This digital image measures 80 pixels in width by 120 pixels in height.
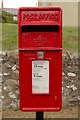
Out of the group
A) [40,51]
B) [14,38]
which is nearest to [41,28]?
[40,51]

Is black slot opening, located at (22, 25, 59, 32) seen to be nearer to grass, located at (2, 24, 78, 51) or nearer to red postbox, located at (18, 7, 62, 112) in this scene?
red postbox, located at (18, 7, 62, 112)

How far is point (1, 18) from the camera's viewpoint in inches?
203

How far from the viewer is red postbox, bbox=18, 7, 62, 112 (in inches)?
147

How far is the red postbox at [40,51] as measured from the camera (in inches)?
147

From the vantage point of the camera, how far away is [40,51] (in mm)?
3730

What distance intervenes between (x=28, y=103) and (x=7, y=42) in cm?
158

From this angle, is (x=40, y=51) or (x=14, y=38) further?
(x=14, y=38)

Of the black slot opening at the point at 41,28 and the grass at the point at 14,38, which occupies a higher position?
the black slot opening at the point at 41,28

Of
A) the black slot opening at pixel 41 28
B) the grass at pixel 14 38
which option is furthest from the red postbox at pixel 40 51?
the grass at pixel 14 38

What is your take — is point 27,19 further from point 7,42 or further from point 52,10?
point 7,42

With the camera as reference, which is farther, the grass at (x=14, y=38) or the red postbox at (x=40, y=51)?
the grass at (x=14, y=38)

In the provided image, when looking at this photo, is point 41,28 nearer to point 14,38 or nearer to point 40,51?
point 40,51

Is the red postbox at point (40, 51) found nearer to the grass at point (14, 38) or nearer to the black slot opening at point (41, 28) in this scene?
the black slot opening at point (41, 28)

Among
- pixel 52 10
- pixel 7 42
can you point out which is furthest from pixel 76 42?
pixel 52 10
